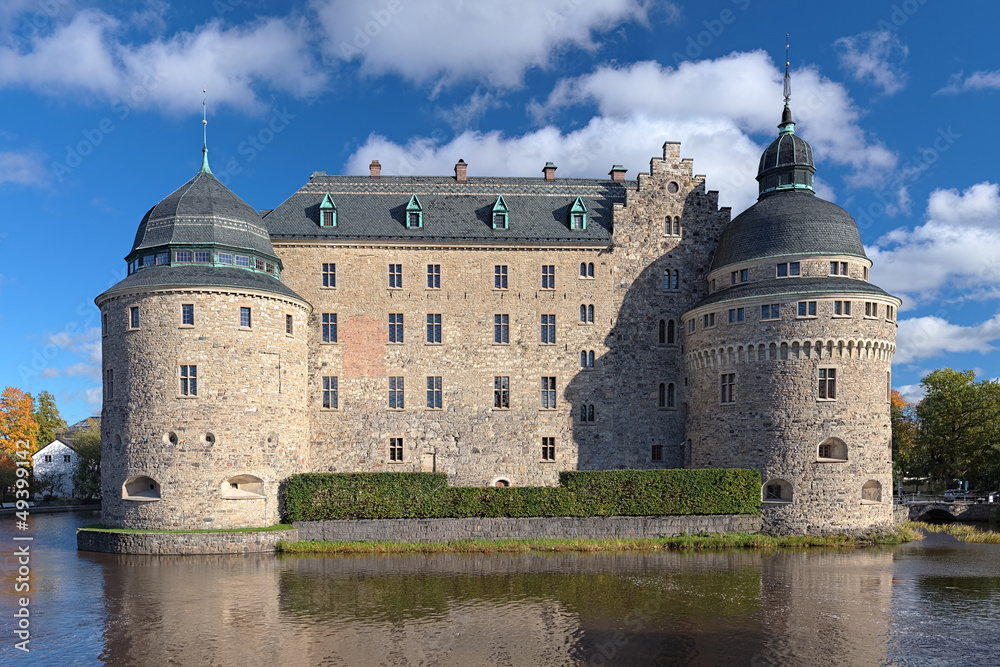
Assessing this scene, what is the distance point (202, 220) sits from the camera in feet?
123

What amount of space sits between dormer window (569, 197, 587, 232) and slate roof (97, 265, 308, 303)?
18.5 metres

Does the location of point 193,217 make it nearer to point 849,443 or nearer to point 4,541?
point 4,541

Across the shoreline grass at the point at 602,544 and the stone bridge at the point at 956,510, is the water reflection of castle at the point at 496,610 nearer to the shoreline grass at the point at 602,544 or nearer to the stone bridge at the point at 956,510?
the shoreline grass at the point at 602,544

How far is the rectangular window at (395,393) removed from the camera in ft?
140

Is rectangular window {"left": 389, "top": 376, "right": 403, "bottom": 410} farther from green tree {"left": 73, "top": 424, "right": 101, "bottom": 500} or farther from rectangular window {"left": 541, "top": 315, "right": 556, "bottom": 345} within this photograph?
green tree {"left": 73, "top": 424, "right": 101, "bottom": 500}

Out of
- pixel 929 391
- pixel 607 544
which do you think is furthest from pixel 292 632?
pixel 929 391

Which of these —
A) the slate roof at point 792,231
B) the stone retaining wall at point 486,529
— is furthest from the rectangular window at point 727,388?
the stone retaining wall at point 486,529

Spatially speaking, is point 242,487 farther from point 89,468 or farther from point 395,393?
point 89,468

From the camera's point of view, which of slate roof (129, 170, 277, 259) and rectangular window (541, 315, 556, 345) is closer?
slate roof (129, 170, 277, 259)

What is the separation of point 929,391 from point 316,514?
190 ft

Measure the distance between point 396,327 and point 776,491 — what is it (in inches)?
953

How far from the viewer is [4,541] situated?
38.8 m

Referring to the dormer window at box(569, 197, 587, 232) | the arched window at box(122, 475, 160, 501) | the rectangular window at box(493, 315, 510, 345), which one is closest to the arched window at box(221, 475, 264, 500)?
the arched window at box(122, 475, 160, 501)

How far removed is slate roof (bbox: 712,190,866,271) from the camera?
38844 mm
